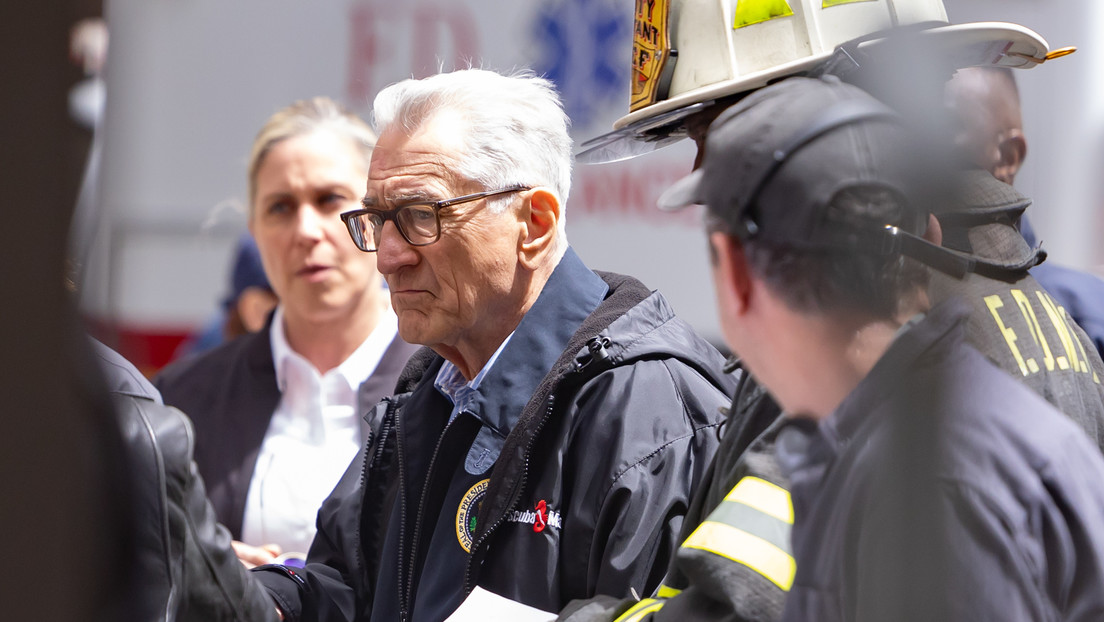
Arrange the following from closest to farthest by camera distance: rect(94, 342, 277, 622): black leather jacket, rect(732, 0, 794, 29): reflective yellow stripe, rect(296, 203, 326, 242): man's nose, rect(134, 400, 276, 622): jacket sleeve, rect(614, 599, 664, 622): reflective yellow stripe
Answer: rect(94, 342, 277, 622): black leather jacket < rect(134, 400, 276, 622): jacket sleeve < rect(614, 599, 664, 622): reflective yellow stripe < rect(732, 0, 794, 29): reflective yellow stripe < rect(296, 203, 326, 242): man's nose

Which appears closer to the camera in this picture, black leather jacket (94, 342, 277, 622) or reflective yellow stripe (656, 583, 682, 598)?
black leather jacket (94, 342, 277, 622)

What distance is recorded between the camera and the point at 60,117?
59cm

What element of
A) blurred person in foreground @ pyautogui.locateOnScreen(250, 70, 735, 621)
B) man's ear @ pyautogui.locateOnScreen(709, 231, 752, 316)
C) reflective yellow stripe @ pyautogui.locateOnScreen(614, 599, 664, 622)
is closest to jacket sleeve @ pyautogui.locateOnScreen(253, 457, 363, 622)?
blurred person in foreground @ pyautogui.locateOnScreen(250, 70, 735, 621)

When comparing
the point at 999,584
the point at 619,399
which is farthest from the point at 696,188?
the point at 619,399

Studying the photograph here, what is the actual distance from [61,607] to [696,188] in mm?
668

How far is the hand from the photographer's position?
2.30 meters

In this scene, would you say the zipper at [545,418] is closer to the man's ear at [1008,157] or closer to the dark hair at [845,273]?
the man's ear at [1008,157]

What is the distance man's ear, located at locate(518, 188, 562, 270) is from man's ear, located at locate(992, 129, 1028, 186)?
0.79 metres

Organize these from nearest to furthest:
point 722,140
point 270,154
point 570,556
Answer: point 722,140 → point 570,556 → point 270,154

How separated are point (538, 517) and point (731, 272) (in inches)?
31.5

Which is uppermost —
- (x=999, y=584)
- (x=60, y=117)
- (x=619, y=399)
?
(x=60, y=117)

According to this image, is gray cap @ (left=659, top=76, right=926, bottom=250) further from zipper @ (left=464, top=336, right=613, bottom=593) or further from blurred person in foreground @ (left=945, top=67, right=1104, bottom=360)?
zipper @ (left=464, top=336, right=613, bottom=593)

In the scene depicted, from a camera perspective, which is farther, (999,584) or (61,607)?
(999,584)

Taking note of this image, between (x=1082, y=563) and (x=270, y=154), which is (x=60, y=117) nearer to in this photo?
(x=1082, y=563)
